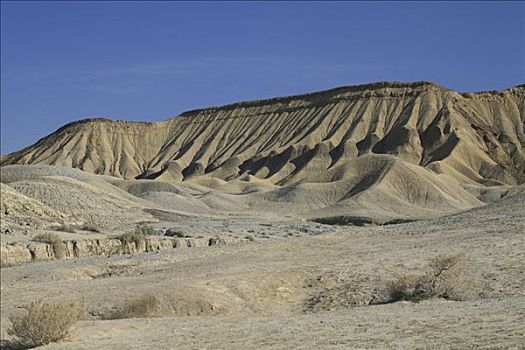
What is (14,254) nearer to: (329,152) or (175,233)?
(175,233)

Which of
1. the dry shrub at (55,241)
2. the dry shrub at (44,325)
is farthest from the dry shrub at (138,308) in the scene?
the dry shrub at (55,241)

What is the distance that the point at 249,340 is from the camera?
41.2ft

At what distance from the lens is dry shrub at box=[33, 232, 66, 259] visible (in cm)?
3303

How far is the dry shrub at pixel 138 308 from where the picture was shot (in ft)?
56.6

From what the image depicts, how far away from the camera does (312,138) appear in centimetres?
12319

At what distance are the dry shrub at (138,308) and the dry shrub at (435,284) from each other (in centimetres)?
549

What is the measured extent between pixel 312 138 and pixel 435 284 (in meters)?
107

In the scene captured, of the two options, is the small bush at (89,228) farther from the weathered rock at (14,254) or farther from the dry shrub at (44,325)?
the dry shrub at (44,325)

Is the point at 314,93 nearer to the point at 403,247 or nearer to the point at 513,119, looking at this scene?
the point at 513,119

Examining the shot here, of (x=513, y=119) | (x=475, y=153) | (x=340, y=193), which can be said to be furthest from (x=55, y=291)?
(x=513, y=119)

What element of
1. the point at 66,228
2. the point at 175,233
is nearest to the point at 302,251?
the point at 175,233

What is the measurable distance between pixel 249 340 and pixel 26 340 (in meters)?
4.41

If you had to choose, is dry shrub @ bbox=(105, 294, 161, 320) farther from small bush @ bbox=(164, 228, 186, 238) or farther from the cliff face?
the cliff face

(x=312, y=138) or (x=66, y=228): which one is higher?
(x=312, y=138)
